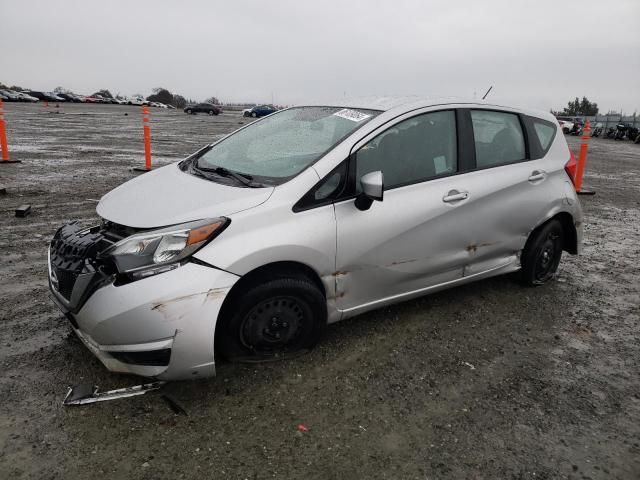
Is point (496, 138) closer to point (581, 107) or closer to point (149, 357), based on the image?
point (149, 357)

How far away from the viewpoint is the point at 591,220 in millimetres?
7438

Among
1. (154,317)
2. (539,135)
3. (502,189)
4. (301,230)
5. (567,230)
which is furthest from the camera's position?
(567,230)

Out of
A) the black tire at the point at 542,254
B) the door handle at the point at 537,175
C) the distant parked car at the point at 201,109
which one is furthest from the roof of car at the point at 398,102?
the distant parked car at the point at 201,109

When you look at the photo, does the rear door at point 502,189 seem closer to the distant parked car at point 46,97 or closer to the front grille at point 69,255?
the front grille at point 69,255

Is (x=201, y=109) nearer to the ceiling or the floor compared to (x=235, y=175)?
nearer to the ceiling

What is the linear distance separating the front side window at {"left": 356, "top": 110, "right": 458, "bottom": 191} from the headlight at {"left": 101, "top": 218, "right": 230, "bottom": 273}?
3.41 feet

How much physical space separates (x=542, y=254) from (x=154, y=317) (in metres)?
3.35

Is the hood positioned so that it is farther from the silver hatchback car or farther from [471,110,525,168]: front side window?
[471,110,525,168]: front side window

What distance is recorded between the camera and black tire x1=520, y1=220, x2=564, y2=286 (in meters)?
4.34

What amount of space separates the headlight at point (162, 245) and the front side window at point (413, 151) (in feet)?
3.41

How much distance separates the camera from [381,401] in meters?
2.86

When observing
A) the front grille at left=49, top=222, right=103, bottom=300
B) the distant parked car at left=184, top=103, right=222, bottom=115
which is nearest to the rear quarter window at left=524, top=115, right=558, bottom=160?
the front grille at left=49, top=222, right=103, bottom=300

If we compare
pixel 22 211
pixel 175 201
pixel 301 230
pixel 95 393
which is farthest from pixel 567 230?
pixel 22 211

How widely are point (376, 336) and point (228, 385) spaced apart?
1.15 meters
